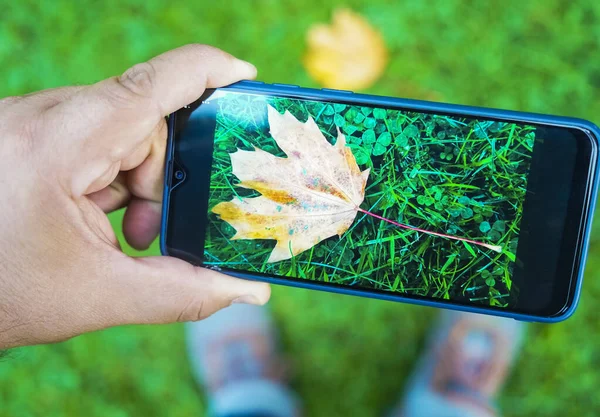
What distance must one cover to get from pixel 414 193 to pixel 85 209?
700 millimetres

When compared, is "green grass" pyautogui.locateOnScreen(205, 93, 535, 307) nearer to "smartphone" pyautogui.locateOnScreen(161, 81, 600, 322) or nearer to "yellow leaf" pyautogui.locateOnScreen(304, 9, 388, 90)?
"smartphone" pyautogui.locateOnScreen(161, 81, 600, 322)

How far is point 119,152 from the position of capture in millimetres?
1070

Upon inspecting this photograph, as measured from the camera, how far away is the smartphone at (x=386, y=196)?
115 centimetres

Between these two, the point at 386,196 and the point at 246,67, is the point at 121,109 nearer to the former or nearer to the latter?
the point at 246,67

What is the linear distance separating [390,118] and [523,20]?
825 millimetres

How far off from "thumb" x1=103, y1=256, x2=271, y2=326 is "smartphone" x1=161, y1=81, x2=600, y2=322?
0.06m

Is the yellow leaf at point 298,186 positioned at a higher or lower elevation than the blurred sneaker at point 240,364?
higher

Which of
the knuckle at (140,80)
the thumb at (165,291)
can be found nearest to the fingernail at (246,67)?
the knuckle at (140,80)

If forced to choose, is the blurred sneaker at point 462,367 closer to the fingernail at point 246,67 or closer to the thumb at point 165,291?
the thumb at point 165,291

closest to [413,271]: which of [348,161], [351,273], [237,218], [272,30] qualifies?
[351,273]

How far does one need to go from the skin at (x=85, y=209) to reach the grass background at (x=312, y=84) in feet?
2.17

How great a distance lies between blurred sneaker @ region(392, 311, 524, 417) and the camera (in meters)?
1.76

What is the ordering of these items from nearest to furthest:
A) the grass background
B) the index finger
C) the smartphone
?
the index finger
the smartphone
the grass background

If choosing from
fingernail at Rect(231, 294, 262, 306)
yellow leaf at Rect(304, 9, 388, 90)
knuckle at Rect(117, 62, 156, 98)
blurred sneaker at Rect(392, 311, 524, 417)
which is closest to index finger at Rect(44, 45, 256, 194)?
knuckle at Rect(117, 62, 156, 98)
